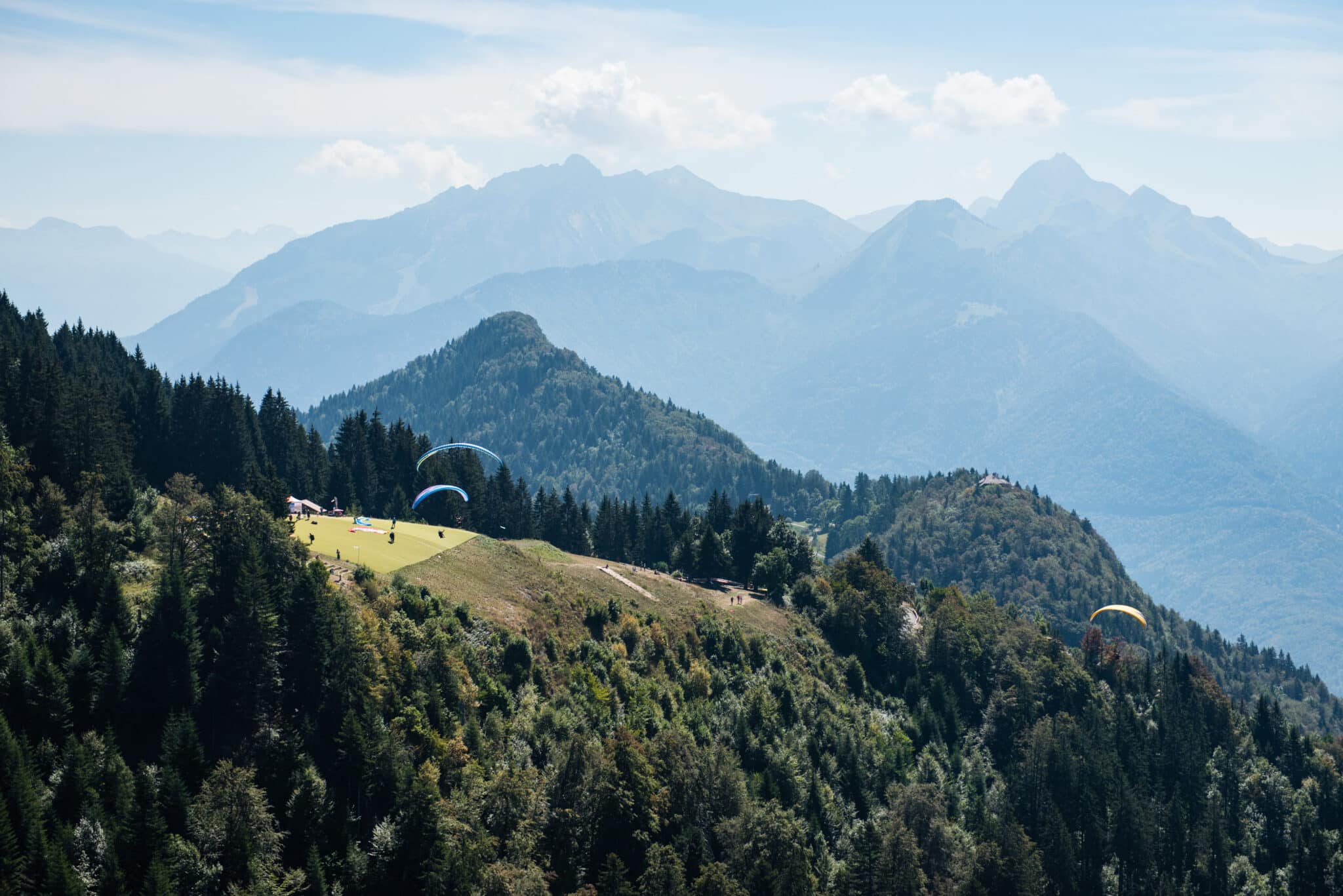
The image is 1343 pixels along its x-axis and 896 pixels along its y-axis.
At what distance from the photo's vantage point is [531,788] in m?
68.4

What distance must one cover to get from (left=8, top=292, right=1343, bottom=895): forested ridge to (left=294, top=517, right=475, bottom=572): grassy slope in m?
5.74

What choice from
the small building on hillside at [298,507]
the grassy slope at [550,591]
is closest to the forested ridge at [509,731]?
the grassy slope at [550,591]

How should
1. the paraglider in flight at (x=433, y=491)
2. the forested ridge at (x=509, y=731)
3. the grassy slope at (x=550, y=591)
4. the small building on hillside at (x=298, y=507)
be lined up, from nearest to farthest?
the forested ridge at (x=509, y=731) → the grassy slope at (x=550, y=591) → the paraglider in flight at (x=433, y=491) → the small building on hillside at (x=298, y=507)

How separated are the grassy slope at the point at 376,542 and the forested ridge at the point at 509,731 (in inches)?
226

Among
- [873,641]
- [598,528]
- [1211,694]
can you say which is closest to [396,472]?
[598,528]

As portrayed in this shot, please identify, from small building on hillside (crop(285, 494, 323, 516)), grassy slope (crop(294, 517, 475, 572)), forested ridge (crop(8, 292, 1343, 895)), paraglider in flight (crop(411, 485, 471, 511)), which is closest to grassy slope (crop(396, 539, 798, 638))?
forested ridge (crop(8, 292, 1343, 895))

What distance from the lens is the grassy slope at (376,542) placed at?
295 ft

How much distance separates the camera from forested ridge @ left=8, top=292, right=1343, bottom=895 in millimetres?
60125

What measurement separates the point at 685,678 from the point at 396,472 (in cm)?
7053

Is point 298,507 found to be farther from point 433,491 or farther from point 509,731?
point 509,731

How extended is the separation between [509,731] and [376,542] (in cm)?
2907

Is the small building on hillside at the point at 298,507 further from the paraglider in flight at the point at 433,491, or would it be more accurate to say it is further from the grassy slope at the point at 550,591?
the grassy slope at the point at 550,591

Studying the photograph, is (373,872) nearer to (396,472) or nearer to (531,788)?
(531,788)

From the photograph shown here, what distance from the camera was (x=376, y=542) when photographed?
9819 centimetres
